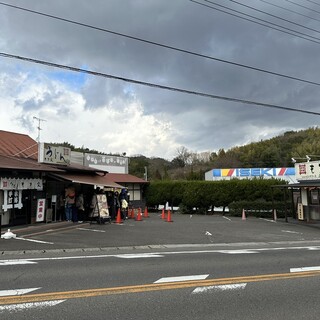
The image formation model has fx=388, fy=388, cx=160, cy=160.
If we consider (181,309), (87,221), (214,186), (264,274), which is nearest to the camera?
(181,309)

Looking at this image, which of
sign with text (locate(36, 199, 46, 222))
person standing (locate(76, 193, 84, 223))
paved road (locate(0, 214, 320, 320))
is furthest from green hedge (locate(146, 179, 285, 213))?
paved road (locate(0, 214, 320, 320))

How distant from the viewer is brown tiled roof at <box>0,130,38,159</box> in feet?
74.6

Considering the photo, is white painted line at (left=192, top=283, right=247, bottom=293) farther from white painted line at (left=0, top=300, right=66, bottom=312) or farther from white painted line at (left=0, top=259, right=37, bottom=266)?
white painted line at (left=0, top=259, right=37, bottom=266)

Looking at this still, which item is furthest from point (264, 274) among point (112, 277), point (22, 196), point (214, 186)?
point (214, 186)

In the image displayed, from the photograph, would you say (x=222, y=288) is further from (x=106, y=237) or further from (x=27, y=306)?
(x=106, y=237)

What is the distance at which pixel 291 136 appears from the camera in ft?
396

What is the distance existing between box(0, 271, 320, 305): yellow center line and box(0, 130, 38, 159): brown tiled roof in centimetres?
1700

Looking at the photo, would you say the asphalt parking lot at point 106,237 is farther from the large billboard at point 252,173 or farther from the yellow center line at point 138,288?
the large billboard at point 252,173

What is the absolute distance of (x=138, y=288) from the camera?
703 cm

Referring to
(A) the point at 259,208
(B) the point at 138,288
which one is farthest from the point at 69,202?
(A) the point at 259,208

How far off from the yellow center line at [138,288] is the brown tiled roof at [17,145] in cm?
1700

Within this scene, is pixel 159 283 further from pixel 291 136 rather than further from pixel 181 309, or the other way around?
pixel 291 136

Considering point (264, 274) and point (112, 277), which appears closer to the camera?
point (112, 277)

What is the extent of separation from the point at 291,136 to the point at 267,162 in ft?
62.6
